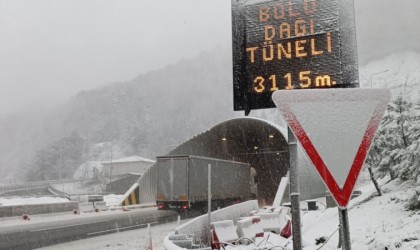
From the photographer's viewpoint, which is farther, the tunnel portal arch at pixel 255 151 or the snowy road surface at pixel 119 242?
the tunnel portal arch at pixel 255 151

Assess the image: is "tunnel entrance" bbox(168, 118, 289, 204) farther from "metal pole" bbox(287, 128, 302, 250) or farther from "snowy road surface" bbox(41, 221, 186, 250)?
"metal pole" bbox(287, 128, 302, 250)

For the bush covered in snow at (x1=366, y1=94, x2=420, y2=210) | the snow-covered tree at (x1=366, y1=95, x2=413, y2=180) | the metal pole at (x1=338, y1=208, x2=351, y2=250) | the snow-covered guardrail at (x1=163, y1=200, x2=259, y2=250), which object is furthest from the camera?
the snow-covered tree at (x1=366, y1=95, x2=413, y2=180)

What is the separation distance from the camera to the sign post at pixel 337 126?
307cm

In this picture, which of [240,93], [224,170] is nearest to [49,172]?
[224,170]

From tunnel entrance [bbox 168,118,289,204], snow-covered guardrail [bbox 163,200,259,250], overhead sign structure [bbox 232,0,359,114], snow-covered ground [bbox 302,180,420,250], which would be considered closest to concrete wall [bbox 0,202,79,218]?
snow-covered guardrail [bbox 163,200,259,250]

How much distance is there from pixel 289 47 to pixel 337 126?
4908 millimetres

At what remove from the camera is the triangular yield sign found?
10.1 ft

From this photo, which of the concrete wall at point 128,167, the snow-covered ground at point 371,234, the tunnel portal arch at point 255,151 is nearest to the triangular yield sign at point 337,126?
the snow-covered ground at point 371,234

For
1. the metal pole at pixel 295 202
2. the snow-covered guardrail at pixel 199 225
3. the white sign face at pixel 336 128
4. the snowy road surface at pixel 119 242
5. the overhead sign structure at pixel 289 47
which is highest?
the overhead sign structure at pixel 289 47

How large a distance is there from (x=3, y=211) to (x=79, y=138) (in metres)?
169

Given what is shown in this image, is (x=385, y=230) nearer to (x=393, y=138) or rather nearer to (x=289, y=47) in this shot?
(x=289, y=47)

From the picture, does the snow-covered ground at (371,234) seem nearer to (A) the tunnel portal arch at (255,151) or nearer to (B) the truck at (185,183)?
(B) the truck at (185,183)

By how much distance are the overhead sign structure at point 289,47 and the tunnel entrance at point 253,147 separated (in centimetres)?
3171

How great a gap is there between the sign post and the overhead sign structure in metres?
4.42
